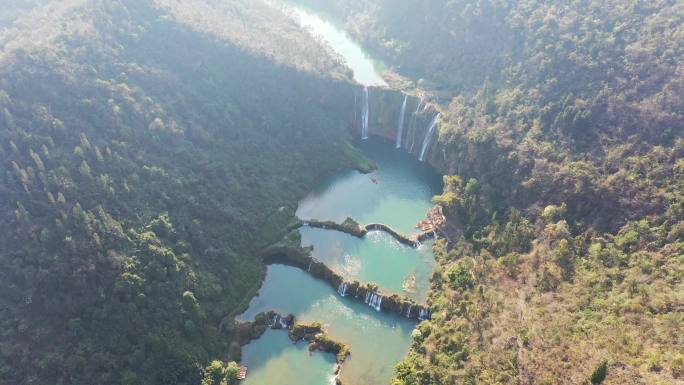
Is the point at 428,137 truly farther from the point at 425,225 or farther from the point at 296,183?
the point at 296,183

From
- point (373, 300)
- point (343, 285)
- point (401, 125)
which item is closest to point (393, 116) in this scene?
point (401, 125)

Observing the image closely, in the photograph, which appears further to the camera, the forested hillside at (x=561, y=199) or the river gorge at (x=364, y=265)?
the river gorge at (x=364, y=265)

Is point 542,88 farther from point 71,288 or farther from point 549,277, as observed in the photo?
point 71,288

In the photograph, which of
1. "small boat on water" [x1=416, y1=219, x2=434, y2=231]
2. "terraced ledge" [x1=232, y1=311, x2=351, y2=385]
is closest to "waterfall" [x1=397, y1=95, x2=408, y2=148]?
"small boat on water" [x1=416, y1=219, x2=434, y2=231]

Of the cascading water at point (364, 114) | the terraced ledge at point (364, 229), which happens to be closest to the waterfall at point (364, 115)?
the cascading water at point (364, 114)

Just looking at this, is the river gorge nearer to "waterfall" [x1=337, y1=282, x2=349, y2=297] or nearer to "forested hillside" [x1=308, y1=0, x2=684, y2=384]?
"waterfall" [x1=337, y1=282, x2=349, y2=297]

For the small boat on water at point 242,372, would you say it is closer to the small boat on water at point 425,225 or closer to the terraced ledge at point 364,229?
the terraced ledge at point 364,229

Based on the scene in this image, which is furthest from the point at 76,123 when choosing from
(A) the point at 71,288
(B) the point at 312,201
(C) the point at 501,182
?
(C) the point at 501,182
